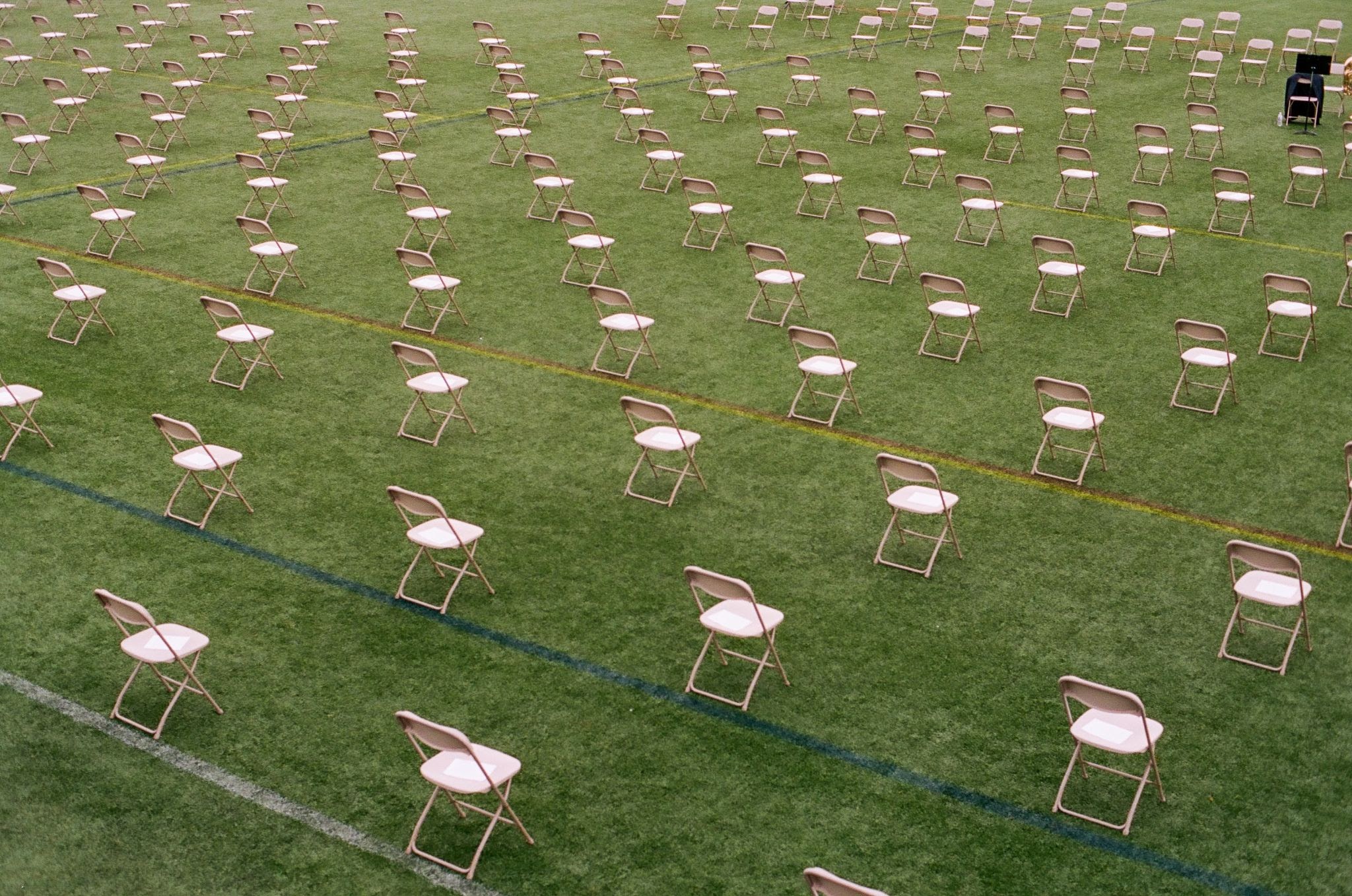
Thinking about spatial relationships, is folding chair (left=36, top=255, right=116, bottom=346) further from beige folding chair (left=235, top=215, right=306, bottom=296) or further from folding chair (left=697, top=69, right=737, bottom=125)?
folding chair (left=697, top=69, right=737, bottom=125)

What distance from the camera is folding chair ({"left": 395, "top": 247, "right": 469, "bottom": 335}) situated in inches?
520

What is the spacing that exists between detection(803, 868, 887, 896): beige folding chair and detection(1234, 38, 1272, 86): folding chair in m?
21.2

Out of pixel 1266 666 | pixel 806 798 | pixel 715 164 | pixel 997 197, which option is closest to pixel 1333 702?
pixel 1266 666

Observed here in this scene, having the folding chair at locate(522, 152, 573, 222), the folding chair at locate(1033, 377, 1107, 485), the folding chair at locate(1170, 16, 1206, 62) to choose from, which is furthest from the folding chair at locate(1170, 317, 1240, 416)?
the folding chair at locate(1170, 16, 1206, 62)

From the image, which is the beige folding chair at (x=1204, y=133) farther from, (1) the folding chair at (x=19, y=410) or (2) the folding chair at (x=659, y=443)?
(1) the folding chair at (x=19, y=410)

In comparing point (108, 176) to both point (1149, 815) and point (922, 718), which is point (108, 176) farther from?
point (1149, 815)

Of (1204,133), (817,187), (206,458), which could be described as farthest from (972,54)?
(206,458)

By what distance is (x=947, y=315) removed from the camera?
13578mm

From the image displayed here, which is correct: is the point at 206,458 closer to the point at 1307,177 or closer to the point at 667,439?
the point at 667,439

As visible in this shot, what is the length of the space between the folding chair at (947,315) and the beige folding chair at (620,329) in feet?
8.71

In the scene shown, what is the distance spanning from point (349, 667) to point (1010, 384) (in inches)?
266

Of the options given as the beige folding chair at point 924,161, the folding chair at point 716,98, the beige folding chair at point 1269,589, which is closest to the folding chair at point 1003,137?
the beige folding chair at point 924,161

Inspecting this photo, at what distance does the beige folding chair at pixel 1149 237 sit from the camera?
14.1 metres

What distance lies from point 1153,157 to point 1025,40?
8.70m
